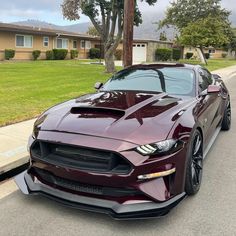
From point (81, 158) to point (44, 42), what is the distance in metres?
34.0

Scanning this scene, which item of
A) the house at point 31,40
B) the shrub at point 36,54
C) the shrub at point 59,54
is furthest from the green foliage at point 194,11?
the shrub at point 36,54

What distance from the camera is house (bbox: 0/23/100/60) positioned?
32.0 m

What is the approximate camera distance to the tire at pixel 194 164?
3.99 m

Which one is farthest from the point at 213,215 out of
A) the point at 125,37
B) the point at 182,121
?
the point at 125,37

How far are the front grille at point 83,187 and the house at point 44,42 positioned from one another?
96.5ft

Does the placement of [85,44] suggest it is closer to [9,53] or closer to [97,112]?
[9,53]

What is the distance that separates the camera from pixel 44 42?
3606cm

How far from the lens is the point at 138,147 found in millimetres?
3486

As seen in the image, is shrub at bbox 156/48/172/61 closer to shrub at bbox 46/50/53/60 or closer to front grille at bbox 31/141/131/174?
shrub at bbox 46/50/53/60

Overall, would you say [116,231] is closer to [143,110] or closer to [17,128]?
[143,110]

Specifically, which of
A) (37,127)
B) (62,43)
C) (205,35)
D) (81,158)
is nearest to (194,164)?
(81,158)

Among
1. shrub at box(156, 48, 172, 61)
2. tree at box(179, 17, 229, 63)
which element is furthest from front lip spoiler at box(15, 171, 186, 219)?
shrub at box(156, 48, 172, 61)

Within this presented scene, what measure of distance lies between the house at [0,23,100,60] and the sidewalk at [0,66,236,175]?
25.9 m

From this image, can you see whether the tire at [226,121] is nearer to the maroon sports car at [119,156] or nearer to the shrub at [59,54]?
the maroon sports car at [119,156]
